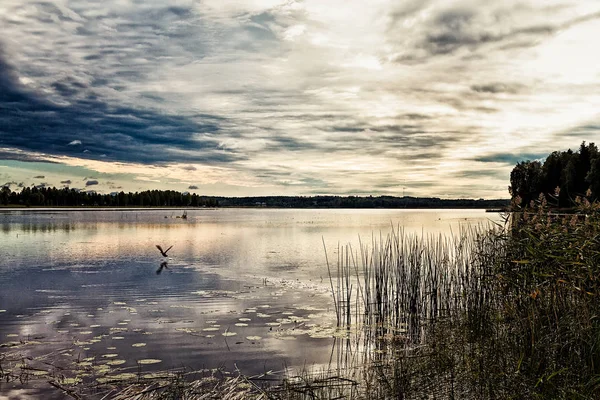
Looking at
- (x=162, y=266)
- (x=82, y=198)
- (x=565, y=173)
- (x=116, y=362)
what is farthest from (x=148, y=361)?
(x=82, y=198)

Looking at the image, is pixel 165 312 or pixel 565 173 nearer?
pixel 165 312

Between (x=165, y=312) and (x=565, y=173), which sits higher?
(x=565, y=173)

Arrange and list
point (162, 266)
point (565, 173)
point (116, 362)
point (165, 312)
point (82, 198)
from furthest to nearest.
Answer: point (82, 198), point (565, 173), point (162, 266), point (165, 312), point (116, 362)

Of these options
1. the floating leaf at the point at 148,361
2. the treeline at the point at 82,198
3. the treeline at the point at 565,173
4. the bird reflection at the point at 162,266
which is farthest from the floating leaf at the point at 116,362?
the treeline at the point at 82,198

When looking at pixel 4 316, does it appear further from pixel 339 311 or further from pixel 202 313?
pixel 339 311

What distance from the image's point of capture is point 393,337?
10.3 m

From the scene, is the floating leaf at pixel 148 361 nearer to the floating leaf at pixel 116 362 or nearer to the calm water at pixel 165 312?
the calm water at pixel 165 312

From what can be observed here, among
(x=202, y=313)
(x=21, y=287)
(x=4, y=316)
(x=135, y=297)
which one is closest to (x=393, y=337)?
(x=202, y=313)

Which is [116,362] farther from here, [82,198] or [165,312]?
[82,198]

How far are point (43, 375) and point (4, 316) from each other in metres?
5.50

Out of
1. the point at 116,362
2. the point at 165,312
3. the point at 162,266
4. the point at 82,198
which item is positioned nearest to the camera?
the point at 116,362

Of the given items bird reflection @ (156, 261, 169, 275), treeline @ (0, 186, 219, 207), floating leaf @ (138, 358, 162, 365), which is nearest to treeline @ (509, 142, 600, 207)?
bird reflection @ (156, 261, 169, 275)

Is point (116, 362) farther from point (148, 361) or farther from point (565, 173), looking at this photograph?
point (565, 173)

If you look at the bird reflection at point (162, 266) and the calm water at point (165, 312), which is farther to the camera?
the bird reflection at point (162, 266)
